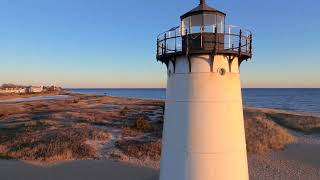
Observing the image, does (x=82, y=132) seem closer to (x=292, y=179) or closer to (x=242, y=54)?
(x=292, y=179)

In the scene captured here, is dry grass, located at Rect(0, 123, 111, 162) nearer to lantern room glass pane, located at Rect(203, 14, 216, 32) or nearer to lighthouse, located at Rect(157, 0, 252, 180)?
lighthouse, located at Rect(157, 0, 252, 180)

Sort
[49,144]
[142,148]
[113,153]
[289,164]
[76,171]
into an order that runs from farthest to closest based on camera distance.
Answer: [142,148]
[49,144]
[113,153]
[289,164]
[76,171]

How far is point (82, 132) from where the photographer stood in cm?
2889

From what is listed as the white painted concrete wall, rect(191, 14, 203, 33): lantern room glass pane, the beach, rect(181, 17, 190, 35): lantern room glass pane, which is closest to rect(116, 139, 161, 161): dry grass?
the beach

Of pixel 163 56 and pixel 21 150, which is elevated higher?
pixel 163 56

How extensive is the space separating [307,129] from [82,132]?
2794 cm

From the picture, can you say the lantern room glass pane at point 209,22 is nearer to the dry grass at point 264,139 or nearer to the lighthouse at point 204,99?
the lighthouse at point 204,99

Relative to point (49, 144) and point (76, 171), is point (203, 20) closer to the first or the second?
point (76, 171)

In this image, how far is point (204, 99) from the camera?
9.27 m

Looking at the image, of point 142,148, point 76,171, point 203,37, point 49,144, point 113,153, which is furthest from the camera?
point 142,148

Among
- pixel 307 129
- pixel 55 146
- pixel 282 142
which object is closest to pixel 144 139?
pixel 55 146

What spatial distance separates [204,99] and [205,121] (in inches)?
26.0

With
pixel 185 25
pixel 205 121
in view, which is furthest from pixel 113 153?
pixel 185 25

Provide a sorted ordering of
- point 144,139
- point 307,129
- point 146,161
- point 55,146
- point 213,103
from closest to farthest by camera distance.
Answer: point 213,103 < point 146,161 < point 55,146 < point 144,139 < point 307,129
